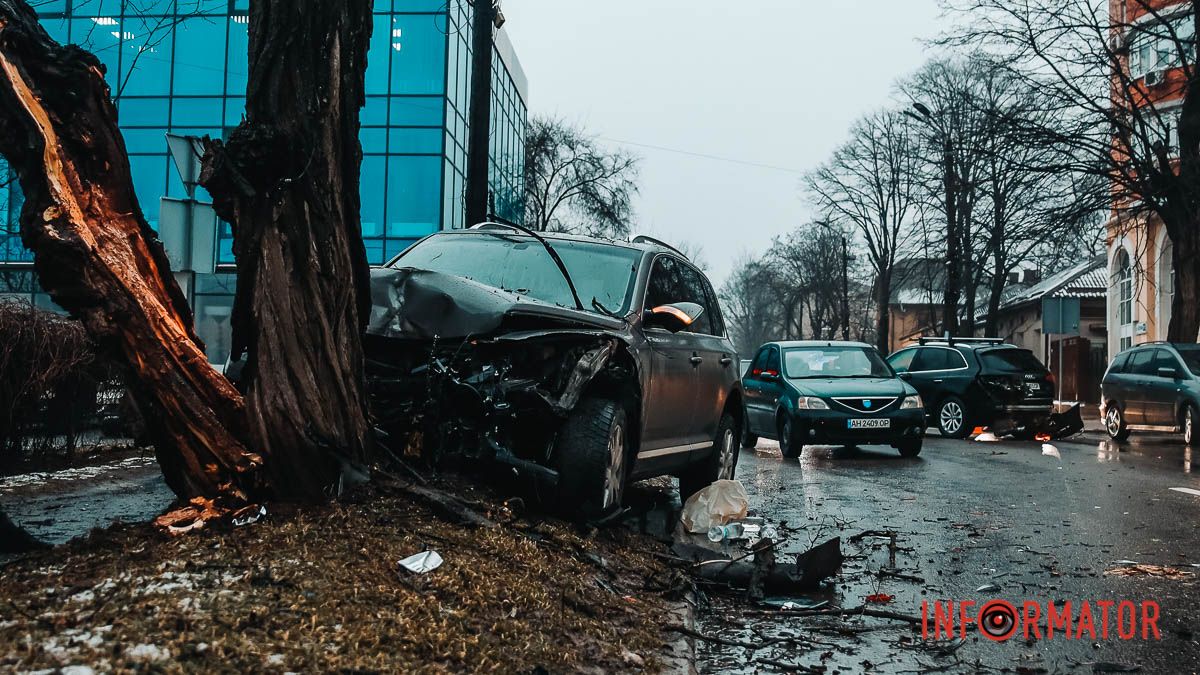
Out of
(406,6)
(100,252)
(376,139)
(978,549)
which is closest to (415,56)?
(406,6)

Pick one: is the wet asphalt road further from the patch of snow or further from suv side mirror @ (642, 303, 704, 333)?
the patch of snow

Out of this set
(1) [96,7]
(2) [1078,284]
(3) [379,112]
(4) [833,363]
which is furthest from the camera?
(2) [1078,284]

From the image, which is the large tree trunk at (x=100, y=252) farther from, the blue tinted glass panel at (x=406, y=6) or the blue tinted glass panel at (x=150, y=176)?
the blue tinted glass panel at (x=150, y=176)

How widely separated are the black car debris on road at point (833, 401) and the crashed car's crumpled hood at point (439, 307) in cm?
932

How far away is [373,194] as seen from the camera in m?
37.4

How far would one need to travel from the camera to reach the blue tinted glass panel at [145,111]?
37.1 metres

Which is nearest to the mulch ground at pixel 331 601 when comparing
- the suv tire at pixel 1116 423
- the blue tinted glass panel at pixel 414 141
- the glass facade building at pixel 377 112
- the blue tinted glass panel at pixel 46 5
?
the blue tinted glass panel at pixel 46 5

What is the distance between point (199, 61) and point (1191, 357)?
2979cm

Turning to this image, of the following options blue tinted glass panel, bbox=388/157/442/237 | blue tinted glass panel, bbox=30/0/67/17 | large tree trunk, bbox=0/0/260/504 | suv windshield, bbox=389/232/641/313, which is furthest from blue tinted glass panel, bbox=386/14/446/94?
large tree trunk, bbox=0/0/260/504

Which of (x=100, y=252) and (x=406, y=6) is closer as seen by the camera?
(x=100, y=252)

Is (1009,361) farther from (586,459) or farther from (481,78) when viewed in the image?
(586,459)

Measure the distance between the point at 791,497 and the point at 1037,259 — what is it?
36113 millimetres

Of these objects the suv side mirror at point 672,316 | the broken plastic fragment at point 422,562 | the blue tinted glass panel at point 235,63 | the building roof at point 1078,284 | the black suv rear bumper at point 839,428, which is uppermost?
the blue tinted glass panel at point 235,63

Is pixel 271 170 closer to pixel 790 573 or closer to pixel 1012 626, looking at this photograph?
pixel 790 573
